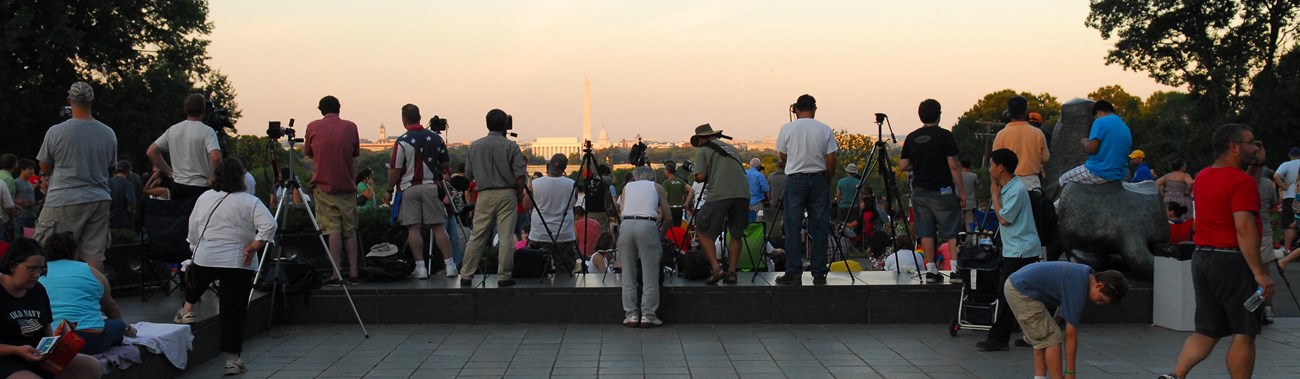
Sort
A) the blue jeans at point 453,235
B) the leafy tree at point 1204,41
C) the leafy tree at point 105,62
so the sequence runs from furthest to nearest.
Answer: the leafy tree at point 1204,41 → the leafy tree at point 105,62 → the blue jeans at point 453,235

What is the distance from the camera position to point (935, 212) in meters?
10.2

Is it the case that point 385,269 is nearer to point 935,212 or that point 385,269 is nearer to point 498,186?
point 498,186

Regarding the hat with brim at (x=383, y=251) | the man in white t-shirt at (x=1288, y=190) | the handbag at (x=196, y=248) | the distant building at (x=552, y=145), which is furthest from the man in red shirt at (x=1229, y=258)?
the distant building at (x=552, y=145)

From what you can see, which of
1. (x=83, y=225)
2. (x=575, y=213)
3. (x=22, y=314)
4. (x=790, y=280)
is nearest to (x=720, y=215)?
(x=790, y=280)

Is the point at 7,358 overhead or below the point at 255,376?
overhead

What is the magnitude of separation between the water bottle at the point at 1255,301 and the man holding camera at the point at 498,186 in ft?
20.4

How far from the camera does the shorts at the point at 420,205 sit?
10992 mm

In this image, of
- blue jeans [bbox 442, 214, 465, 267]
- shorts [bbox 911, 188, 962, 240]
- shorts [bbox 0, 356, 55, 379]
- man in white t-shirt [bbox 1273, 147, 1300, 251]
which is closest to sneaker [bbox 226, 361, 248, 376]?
shorts [bbox 0, 356, 55, 379]

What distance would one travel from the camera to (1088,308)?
10180 millimetres

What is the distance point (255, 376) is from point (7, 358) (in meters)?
2.10

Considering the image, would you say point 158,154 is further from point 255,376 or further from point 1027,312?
point 1027,312

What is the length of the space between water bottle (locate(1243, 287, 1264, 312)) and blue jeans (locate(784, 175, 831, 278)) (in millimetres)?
4395

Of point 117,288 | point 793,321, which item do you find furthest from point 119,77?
point 793,321

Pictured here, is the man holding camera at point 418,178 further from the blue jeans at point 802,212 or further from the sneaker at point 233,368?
the blue jeans at point 802,212
